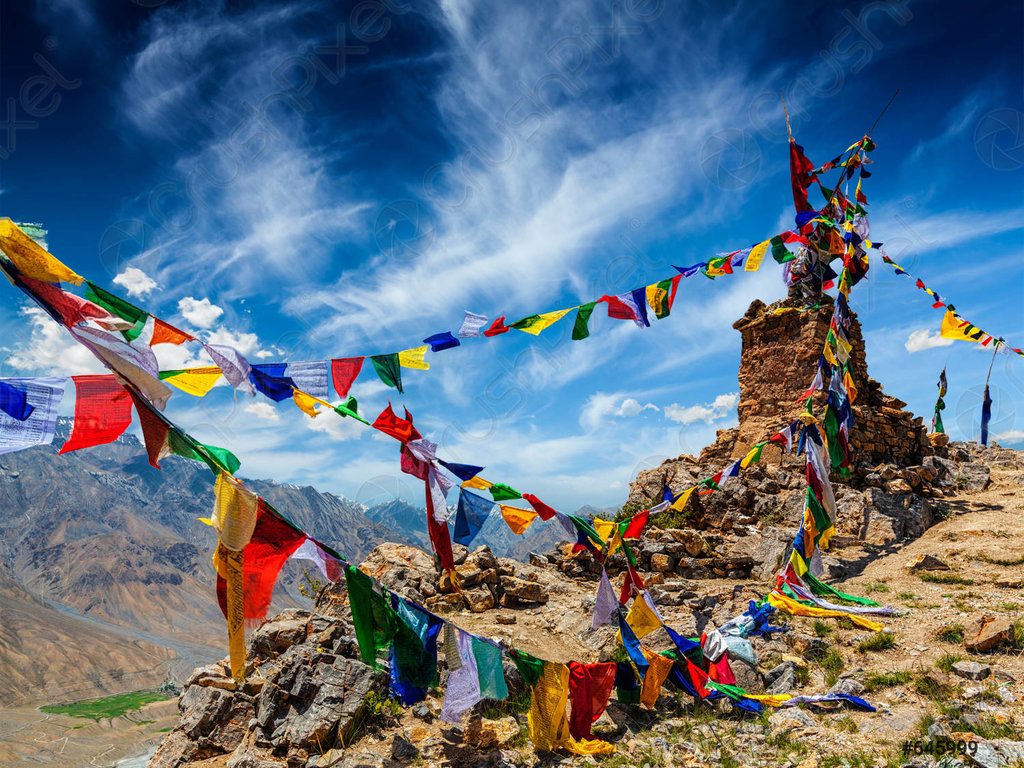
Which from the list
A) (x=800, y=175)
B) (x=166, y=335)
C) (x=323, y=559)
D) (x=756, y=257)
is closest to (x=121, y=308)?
(x=166, y=335)

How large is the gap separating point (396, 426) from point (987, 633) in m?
8.56

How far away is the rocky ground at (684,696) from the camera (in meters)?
6.34

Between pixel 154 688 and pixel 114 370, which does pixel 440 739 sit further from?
pixel 154 688

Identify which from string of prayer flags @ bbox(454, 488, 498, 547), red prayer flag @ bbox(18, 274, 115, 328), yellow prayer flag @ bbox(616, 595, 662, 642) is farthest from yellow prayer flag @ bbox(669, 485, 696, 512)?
red prayer flag @ bbox(18, 274, 115, 328)

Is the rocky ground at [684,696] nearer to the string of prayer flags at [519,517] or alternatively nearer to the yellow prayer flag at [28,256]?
the string of prayer flags at [519,517]

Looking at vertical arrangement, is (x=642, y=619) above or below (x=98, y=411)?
below

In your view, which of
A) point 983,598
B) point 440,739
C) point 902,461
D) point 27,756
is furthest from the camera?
point 27,756

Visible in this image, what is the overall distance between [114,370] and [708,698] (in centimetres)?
839

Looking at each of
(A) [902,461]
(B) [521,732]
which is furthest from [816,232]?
(B) [521,732]

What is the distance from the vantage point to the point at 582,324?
36.0ft

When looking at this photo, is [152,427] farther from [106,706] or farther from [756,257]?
[106,706]

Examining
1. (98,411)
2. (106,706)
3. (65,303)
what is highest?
(65,303)

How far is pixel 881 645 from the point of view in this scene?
8344 millimetres

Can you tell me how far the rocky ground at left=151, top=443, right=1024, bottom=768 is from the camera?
6344mm
